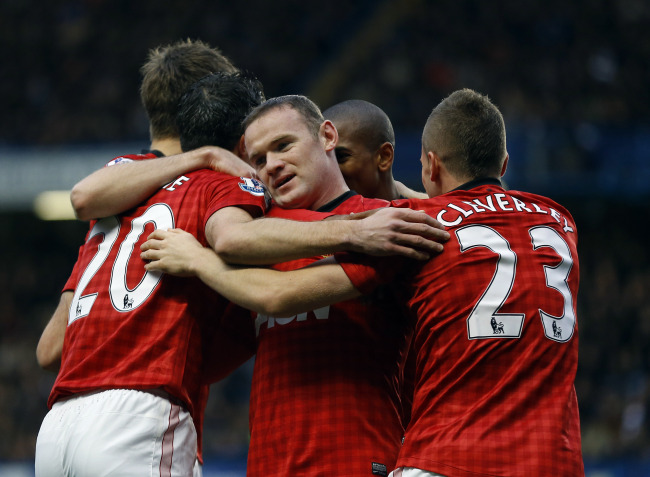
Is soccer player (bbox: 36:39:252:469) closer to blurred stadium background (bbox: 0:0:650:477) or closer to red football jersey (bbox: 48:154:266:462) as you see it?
red football jersey (bbox: 48:154:266:462)

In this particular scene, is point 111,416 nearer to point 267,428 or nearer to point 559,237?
point 267,428

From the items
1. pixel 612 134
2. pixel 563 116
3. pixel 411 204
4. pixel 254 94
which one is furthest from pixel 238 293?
pixel 563 116

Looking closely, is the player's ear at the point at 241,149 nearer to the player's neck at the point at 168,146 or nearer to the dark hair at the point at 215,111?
the dark hair at the point at 215,111

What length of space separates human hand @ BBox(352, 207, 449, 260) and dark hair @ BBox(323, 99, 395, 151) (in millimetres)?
1106

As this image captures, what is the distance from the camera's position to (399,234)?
3.24 meters

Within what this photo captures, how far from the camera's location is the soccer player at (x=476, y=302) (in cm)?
308

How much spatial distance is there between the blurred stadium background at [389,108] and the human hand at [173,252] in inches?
334

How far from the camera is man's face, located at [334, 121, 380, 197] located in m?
4.33

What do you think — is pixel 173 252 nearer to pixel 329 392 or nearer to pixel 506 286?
pixel 329 392

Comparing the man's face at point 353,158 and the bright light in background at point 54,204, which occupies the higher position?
the bright light in background at point 54,204

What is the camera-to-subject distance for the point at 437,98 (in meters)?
15.7

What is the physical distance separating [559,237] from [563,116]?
39.7 feet

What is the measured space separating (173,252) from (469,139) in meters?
1.31

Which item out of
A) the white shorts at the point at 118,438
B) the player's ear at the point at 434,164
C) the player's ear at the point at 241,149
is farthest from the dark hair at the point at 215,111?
the white shorts at the point at 118,438
